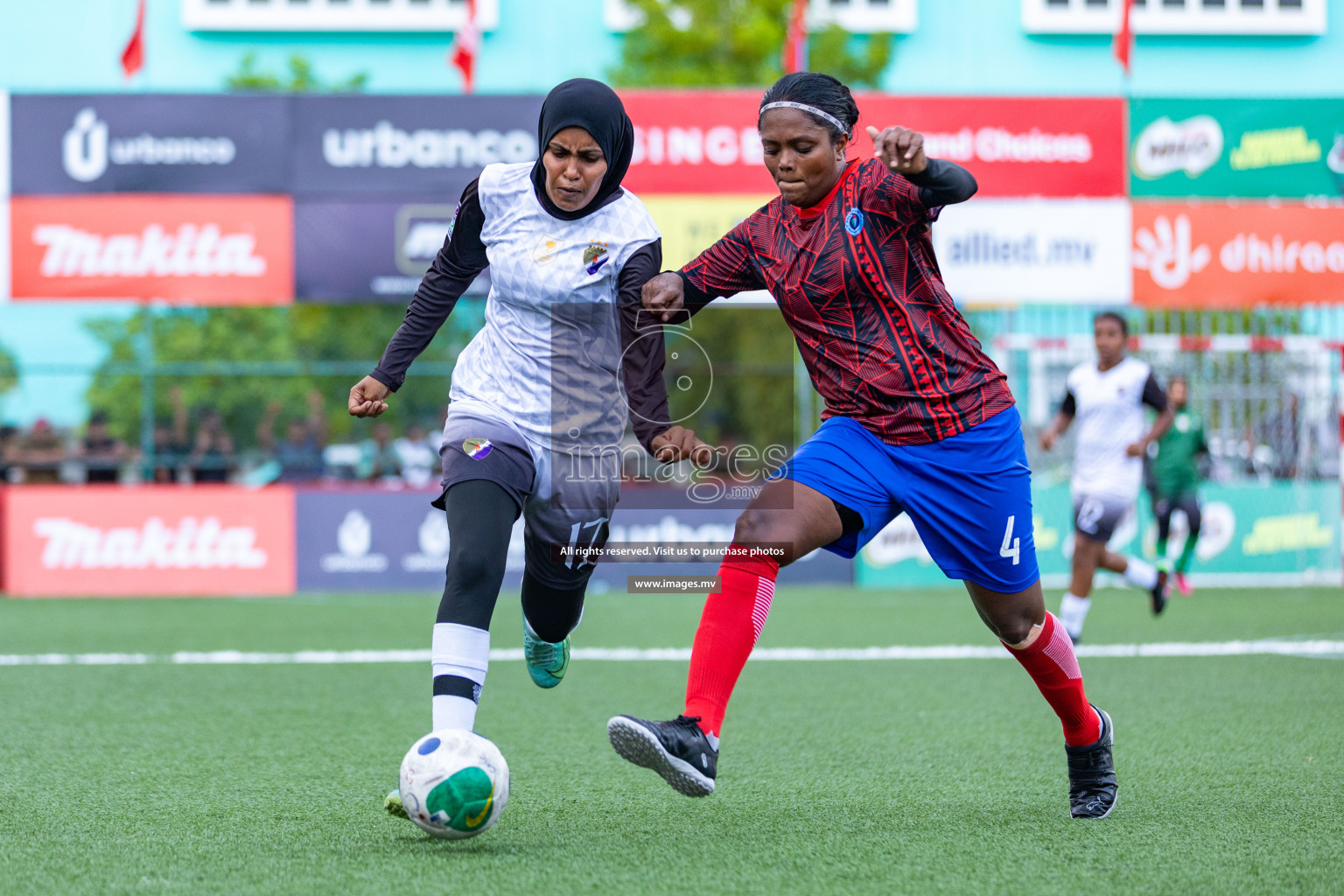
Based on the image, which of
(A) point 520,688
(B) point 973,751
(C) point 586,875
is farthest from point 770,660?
(C) point 586,875

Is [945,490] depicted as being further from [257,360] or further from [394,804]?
[257,360]

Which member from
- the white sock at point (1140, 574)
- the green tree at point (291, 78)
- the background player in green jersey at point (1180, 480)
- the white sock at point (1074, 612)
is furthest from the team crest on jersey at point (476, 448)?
the green tree at point (291, 78)

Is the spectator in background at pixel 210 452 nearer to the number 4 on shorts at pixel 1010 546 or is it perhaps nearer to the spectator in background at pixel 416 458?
the spectator in background at pixel 416 458

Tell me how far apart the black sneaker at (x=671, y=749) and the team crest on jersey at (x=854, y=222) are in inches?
54.8

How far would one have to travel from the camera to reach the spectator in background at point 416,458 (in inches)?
599

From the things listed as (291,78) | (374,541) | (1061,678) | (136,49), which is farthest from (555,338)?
(291,78)

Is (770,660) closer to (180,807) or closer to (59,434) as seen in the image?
(180,807)

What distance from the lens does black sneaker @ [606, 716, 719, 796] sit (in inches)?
136

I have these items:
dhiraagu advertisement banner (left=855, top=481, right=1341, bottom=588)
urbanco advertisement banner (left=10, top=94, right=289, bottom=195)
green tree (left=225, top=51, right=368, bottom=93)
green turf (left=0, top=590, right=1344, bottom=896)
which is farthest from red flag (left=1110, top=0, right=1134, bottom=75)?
green tree (left=225, top=51, right=368, bottom=93)

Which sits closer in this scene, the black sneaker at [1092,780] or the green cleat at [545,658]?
the black sneaker at [1092,780]

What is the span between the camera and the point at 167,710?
630 centimetres

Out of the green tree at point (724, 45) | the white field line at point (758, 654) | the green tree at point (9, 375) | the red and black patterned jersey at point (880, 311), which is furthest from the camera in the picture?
the green tree at point (724, 45)

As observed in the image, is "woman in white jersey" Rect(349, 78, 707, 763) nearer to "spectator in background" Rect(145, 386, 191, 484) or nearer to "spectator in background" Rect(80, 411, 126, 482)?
"spectator in background" Rect(145, 386, 191, 484)

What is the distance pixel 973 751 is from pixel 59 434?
39.2 ft
